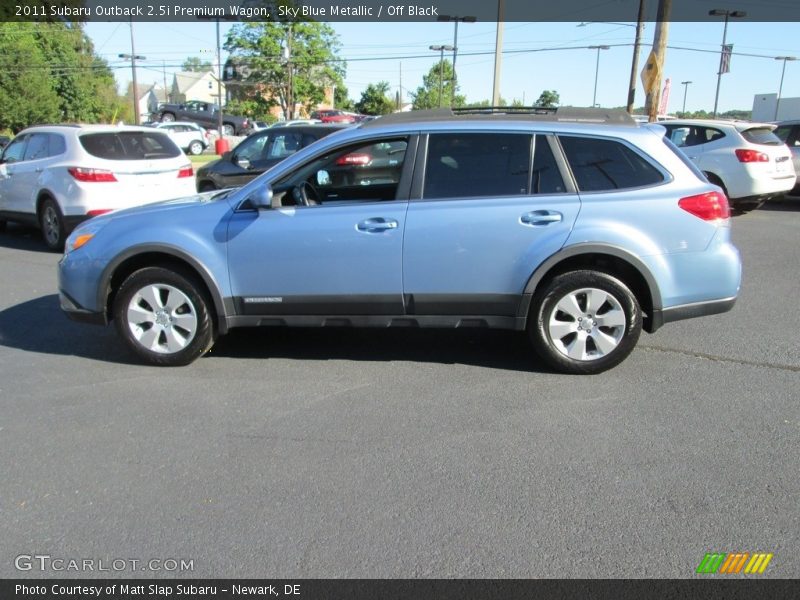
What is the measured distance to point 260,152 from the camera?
443 inches

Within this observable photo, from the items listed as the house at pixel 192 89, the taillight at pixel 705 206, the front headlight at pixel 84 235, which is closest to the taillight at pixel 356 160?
the front headlight at pixel 84 235

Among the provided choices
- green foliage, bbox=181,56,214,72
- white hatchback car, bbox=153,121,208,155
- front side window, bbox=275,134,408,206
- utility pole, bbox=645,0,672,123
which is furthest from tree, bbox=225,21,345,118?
front side window, bbox=275,134,408,206

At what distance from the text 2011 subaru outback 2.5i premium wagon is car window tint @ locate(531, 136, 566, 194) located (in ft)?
0.03

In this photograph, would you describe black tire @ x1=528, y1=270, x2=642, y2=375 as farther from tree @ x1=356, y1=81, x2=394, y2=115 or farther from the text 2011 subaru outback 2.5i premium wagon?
tree @ x1=356, y1=81, x2=394, y2=115

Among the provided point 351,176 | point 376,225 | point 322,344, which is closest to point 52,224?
point 351,176

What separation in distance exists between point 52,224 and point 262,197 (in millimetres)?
6141

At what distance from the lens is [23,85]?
1770 inches

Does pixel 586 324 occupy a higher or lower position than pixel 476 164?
lower

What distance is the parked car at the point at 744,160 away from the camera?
11227 millimetres

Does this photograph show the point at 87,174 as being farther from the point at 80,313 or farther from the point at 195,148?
the point at 195,148

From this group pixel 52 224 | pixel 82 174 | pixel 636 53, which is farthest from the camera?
pixel 636 53

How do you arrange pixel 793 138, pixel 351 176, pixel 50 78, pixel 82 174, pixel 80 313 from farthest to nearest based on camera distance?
pixel 50 78 → pixel 793 138 → pixel 82 174 → pixel 351 176 → pixel 80 313

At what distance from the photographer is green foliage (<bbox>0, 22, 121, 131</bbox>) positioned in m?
45.0

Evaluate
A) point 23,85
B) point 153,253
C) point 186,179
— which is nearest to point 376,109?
point 23,85
